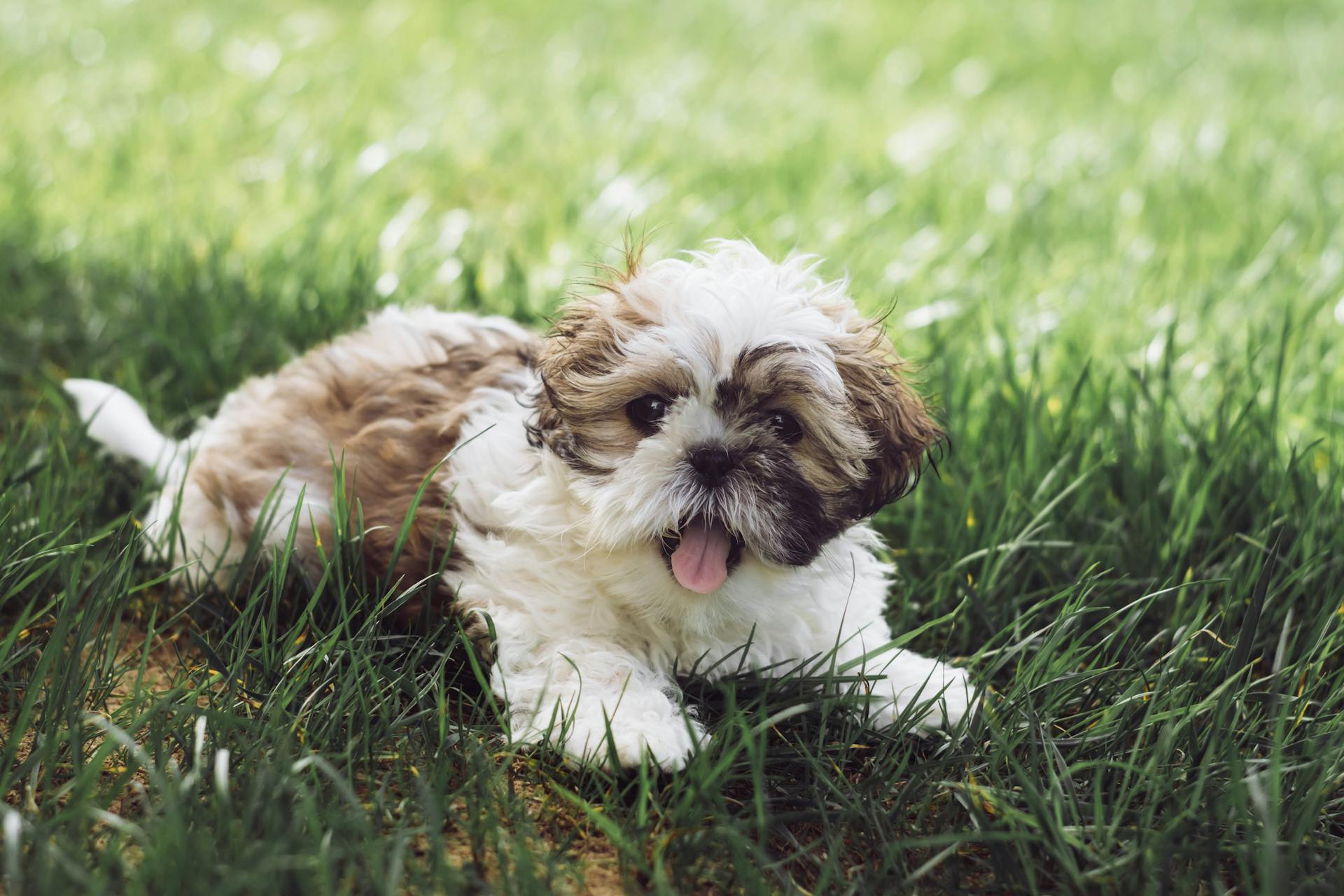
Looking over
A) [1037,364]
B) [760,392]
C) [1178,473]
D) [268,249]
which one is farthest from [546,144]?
[760,392]

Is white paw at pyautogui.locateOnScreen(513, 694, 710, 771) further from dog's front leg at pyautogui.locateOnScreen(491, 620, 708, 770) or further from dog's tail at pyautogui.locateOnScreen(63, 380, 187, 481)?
dog's tail at pyautogui.locateOnScreen(63, 380, 187, 481)

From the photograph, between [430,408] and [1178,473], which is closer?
[430,408]

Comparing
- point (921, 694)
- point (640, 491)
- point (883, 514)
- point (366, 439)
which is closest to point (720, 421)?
point (640, 491)

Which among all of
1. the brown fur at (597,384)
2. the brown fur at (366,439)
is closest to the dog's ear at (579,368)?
the brown fur at (597,384)

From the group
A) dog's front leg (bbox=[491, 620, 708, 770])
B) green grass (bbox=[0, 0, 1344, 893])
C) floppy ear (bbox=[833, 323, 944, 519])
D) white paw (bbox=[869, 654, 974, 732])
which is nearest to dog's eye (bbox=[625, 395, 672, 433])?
floppy ear (bbox=[833, 323, 944, 519])

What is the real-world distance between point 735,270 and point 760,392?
0.35 meters

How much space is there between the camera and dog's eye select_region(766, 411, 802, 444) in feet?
7.67

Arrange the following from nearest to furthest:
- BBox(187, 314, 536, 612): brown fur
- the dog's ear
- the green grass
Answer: the green grass < the dog's ear < BBox(187, 314, 536, 612): brown fur

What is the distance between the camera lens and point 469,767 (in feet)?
7.43

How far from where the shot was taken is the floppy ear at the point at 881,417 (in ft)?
8.01

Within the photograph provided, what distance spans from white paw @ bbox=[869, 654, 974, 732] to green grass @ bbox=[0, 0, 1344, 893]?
6 cm

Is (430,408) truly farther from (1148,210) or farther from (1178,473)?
(1148,210)

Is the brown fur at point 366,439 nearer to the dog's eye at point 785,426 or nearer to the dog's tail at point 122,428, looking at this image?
the dog's tail at point 122,428

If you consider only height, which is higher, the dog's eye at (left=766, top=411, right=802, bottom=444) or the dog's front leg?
the dog's eye at (left=766, top=411, right=802, bottom=444)
